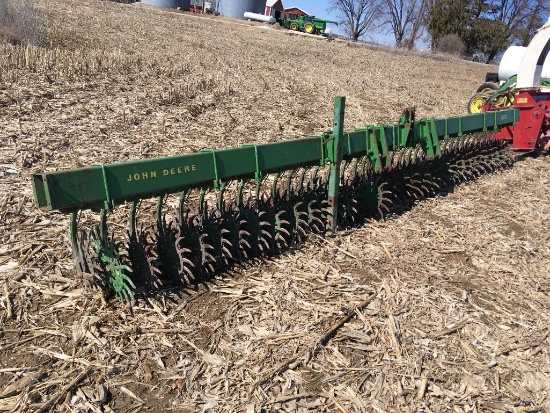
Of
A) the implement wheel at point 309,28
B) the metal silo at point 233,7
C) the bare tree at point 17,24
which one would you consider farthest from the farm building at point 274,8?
the bare tree at point 17,24

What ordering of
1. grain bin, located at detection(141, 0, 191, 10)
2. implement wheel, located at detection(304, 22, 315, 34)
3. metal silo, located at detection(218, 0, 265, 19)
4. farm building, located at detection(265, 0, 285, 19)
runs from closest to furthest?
implement wheel, located at detection(304, 22, 315, 34), grain bin, located at detection(141, 0, 191, 10), metal silo, located at detection(218, 0, 265, 19), farm building, located at detection(265, 0, 285, 19)

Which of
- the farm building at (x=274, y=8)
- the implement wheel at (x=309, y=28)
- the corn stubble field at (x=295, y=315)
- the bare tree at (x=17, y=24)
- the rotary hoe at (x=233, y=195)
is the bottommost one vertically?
the corn stubble field at (x=295, y=315)

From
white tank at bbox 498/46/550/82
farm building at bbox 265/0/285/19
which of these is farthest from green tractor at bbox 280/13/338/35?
white tank at bbox 498/46/550/82

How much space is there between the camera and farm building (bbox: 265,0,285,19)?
62631 mm

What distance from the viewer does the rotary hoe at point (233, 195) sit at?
3010mm

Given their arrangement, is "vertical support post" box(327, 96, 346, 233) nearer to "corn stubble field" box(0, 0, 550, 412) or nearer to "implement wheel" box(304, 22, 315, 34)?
"corn stubble field" box(0, 0, 550, 412)

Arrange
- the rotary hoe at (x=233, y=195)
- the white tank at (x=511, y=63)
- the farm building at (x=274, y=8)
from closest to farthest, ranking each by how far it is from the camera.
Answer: the rotary hoe at (x=233, y=195) → the white tank at (x=511, y=63) → the farm building at (x=274, y=8)

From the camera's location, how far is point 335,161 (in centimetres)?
419

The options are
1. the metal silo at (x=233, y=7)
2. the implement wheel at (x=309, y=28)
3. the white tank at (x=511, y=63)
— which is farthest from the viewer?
the metal silo at (x=233, y=7)

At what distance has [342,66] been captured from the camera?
17922 millimetres

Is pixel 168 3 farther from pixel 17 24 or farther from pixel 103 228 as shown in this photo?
pixel 103 228

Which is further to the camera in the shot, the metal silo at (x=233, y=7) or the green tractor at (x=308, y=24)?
the metal silo at (x=233, y=7)

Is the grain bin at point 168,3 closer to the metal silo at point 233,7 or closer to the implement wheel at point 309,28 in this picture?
the metal silo at point 233,7

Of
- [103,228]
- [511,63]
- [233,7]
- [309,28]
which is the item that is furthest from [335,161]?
[233,7]
